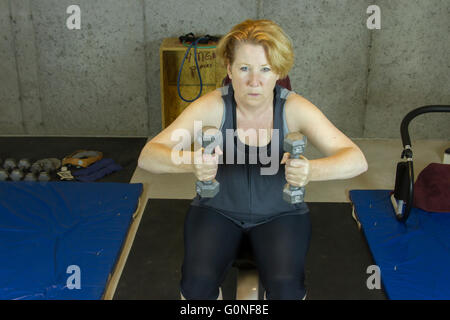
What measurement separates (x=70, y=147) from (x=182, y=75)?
1.16 meters

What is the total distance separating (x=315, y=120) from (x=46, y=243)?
1728mm

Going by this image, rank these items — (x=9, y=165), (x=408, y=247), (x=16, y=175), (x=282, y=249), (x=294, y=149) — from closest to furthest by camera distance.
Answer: (x=294, y=149), (x=282, y=249), (x=408, y=247), (x=16, y=175), (x=9, y=165)

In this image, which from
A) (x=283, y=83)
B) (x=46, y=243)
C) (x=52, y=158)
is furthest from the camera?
(x=52, y=158)

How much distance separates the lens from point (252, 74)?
Result: 1.97 m

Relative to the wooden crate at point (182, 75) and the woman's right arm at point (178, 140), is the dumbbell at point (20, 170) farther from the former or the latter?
the woman's right arm at point (178, 140)

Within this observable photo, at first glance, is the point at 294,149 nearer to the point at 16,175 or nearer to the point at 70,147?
the point at 16,175

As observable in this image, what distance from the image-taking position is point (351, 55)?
4699 millimetres

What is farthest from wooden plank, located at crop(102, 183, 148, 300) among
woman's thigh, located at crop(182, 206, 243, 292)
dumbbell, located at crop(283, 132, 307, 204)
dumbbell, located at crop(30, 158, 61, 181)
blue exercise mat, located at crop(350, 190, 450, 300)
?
blue exercise mat, located at crop(350, 190, 450, 300)

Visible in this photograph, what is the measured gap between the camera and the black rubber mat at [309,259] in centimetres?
274

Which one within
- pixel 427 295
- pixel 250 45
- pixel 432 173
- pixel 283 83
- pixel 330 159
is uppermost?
pixel 250 45

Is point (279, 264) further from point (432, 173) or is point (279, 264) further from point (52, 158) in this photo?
point (52, 158)

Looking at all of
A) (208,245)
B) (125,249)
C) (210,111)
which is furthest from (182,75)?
(208,245)

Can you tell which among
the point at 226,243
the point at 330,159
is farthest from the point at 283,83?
the point at 226,243

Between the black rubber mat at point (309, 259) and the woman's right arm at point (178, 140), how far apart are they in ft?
3.09
